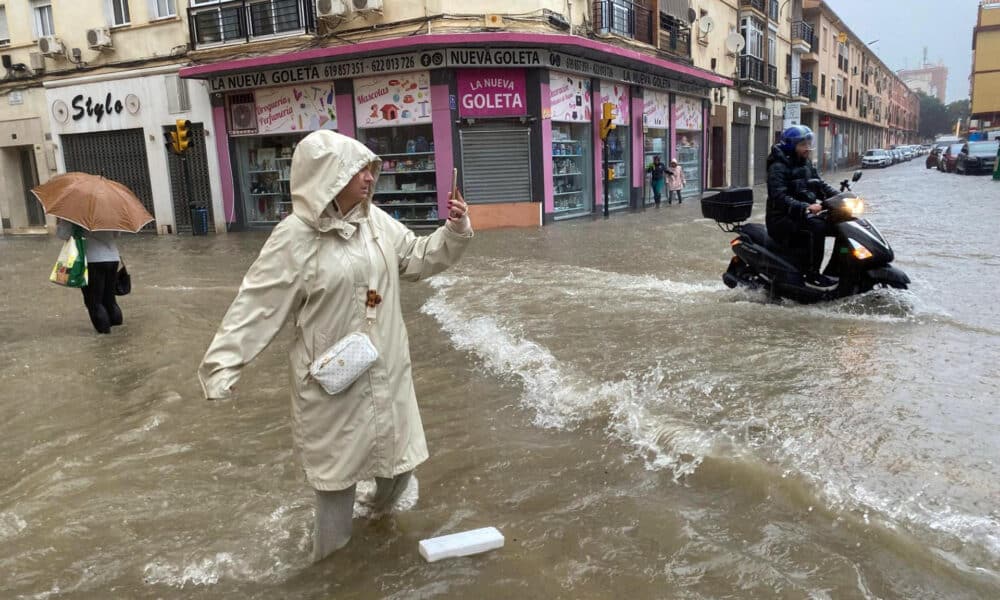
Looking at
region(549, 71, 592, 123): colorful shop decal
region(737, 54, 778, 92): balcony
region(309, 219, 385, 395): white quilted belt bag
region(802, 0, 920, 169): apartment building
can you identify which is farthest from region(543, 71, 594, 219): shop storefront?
region(802, 0, 920, 169): apartment building

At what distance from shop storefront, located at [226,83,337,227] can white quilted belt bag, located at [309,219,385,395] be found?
1682cm

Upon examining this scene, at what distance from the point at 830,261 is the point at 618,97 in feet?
50.1

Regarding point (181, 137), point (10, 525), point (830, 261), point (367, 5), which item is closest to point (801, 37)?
point (367, 5)

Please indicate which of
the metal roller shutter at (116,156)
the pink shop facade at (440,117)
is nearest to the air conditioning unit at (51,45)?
the metal roller shutter at (116,156)

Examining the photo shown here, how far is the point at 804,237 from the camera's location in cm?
730

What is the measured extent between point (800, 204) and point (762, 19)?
29.3 meters

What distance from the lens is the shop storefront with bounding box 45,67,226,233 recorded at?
810 inches

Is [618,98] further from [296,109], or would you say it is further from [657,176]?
[296,109]

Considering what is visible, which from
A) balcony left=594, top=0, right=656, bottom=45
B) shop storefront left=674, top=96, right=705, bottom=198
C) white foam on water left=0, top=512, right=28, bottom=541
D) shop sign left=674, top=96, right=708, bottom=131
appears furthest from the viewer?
shop storefront left=674, top=96, right=705, bottom=198

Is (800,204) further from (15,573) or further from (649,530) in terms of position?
(15,573)

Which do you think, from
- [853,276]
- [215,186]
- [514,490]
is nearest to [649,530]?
[514,490]

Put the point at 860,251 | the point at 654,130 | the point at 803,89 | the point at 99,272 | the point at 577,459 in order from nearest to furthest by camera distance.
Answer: the point at 577,459
the point at 860,251
the point at 99,272
the point at 654,130
the point at 803,89

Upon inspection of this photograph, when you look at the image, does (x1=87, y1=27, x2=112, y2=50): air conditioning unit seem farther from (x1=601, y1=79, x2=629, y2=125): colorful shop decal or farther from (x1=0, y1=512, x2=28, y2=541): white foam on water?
(x1=0, y1=512, x2=28, y2=541): white foam on water

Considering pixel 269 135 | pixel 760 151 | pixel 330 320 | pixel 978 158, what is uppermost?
pixel 269 135
